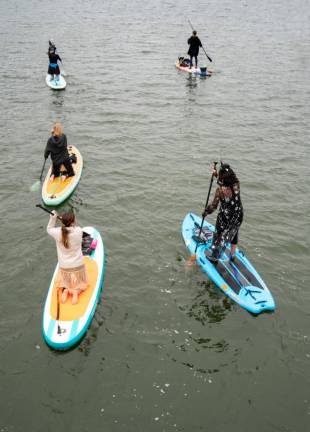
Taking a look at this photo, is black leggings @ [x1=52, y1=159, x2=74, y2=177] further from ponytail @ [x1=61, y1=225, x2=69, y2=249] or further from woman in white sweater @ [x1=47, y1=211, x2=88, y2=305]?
ponytail @ [x1=61, y1=225, x2=69, y2=249]

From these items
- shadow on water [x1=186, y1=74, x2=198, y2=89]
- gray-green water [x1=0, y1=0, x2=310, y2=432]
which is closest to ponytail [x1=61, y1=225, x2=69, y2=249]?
gray-green water [x1=0, y1=0, x2=310, y2=432]

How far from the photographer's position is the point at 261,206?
43.0 ft

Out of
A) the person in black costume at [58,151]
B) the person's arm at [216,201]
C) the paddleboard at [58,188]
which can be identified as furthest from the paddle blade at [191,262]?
the person in black costume at [58,151]

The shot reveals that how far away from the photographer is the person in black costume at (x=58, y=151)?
12.6 meters

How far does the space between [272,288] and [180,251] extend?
2646mm

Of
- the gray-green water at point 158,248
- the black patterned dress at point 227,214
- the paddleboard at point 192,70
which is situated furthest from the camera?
the paddleboard at point 192,70

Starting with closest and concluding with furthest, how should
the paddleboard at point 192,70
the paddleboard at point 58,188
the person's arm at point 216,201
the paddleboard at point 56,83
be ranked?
the person's arm at point 216,201
the paddleboard at point 58,188
the paddleboard at point 56,83
the paddleboard at point 192,70

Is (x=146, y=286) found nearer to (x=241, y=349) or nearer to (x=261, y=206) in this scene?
(x=241, y=349)

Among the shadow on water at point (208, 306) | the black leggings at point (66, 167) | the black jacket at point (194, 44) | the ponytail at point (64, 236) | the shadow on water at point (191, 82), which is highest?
the black jacket at point (194, 44)

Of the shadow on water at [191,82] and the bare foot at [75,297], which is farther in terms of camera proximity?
the shadow on water at [191,82]

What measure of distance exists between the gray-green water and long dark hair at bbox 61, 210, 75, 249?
2040 mm

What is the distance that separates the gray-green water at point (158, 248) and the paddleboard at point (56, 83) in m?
0.49

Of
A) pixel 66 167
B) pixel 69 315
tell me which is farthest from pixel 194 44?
pixel 69 315

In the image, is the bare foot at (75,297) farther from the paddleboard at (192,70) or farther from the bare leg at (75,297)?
the paddleboard at (192,70)
